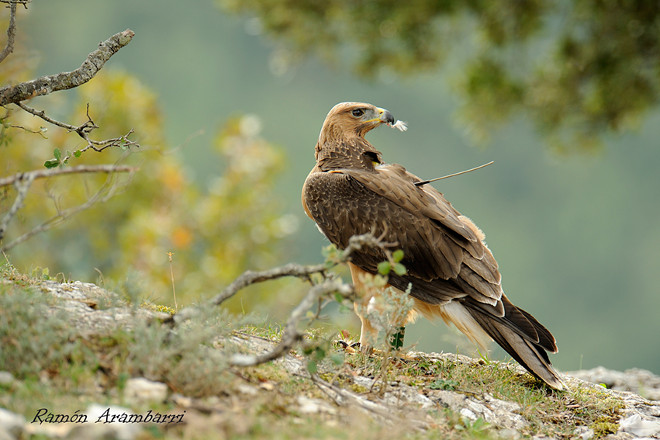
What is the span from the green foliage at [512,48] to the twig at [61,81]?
22.2 feet

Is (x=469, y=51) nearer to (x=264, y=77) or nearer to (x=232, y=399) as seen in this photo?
(x=232, y=399)

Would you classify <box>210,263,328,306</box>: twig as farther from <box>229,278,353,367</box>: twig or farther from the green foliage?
the green foliage

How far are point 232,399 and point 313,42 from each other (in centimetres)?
905

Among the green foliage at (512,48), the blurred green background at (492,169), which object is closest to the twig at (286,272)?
the green foliage at (512,48)

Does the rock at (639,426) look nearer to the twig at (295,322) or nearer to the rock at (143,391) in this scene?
the twig at (295,322)

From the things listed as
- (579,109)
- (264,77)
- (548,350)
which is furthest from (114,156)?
(264,77)

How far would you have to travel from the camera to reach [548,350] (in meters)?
5.18

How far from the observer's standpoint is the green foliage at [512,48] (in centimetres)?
1041

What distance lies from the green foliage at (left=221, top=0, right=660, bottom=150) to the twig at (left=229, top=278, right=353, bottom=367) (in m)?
8.32

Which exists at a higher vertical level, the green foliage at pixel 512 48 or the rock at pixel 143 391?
the green foliage at pixel 512 48

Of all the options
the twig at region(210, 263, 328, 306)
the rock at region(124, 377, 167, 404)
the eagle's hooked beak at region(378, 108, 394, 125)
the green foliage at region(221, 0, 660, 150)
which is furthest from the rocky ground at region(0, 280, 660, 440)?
the green foliage at region(221, 0, 660, 150)

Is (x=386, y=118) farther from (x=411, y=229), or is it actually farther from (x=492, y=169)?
(x=492, y=169)

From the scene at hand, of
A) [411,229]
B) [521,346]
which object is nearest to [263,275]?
[411,229]

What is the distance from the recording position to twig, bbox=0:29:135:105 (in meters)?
4.40
